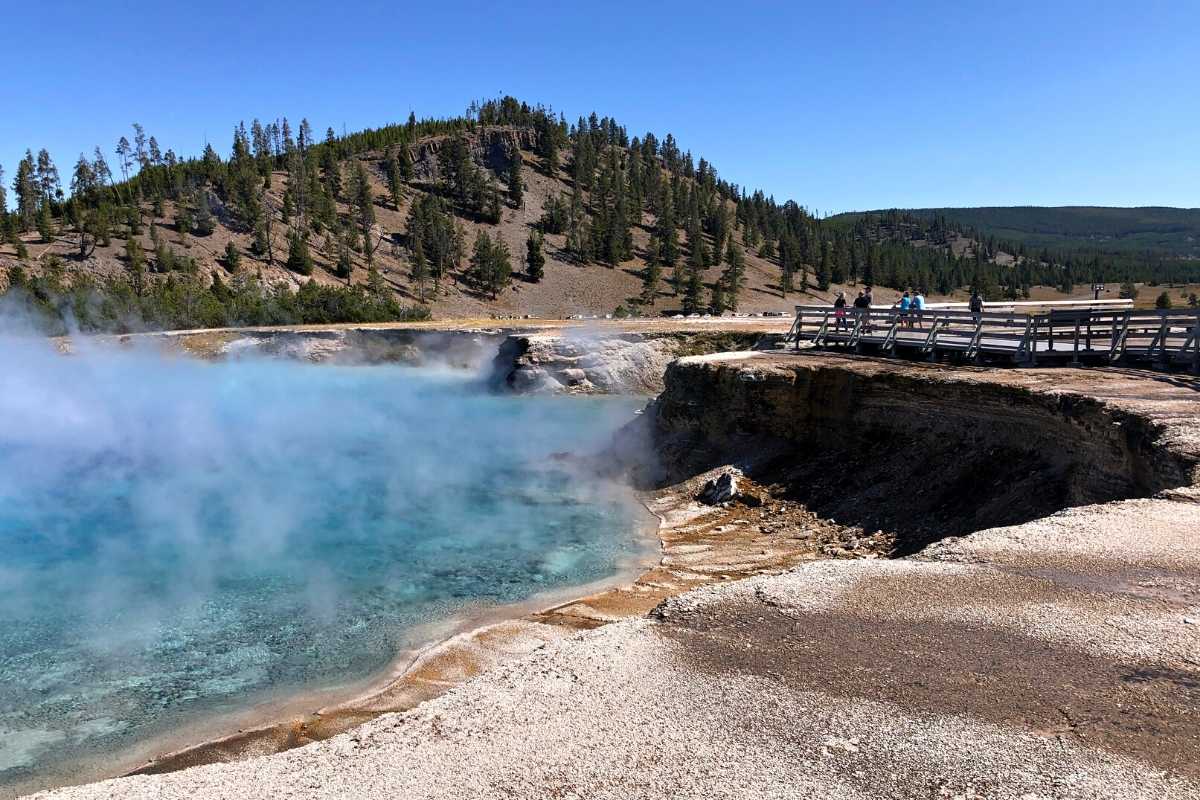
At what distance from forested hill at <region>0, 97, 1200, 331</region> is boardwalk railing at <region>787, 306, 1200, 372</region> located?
195 ft

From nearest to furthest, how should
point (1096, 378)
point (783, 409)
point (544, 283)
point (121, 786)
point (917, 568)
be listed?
point (121, 786)
point (917, 568)
point (1096, 378)
point (783, 409)
point (544, 283)

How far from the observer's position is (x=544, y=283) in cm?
12012

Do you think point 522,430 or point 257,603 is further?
point 522,430

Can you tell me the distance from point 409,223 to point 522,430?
94.4 metres

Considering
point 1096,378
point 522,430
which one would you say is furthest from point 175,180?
point 1096,378

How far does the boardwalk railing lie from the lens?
2048 centimetres

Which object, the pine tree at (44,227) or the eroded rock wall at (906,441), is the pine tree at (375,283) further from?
the eroded rock wall at (906,441)

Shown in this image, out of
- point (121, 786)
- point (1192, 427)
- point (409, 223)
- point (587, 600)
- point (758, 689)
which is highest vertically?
point (409, 223)

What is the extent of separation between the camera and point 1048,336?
23016 mm

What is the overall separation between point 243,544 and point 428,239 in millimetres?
101492

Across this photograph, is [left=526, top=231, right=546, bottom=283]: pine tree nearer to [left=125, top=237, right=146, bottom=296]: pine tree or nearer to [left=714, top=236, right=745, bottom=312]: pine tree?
[left=714, top=236, right=745, bottom=312]: pine tree

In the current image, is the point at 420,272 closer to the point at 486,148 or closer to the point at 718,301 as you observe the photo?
the point at 718,301

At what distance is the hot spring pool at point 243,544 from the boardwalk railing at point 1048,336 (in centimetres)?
977

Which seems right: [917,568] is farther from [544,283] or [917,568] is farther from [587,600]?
[544,283]
